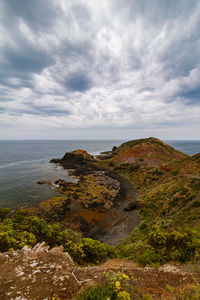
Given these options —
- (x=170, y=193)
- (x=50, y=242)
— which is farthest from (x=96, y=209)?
(x=50, y=242)

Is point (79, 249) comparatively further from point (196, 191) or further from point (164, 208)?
point (196, 191)

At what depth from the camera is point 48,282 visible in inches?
213

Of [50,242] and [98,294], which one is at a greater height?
[98,294]

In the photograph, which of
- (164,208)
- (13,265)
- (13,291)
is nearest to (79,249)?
(13,265)

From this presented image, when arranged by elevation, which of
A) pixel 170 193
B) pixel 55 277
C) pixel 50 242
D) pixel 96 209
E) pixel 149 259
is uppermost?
pixel 55 277

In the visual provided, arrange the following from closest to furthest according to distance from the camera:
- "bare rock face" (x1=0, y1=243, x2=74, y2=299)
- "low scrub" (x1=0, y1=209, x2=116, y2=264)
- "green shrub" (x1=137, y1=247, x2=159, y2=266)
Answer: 1. "bare rock face" (x1=0, y1=243, x2=74, y2=299)
2. "low scrub" (x1=0, y1=209, x2=116, y2=264)
3. "green shrub" (x1=137, y1=247, x2=159, y2=266)

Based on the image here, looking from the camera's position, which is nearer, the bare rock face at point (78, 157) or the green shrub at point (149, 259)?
the green shrub at point (149, 259)

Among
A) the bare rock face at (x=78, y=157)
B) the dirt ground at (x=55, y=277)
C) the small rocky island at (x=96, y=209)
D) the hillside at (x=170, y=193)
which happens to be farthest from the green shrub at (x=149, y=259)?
the bare rock face at (x=78, y=157)

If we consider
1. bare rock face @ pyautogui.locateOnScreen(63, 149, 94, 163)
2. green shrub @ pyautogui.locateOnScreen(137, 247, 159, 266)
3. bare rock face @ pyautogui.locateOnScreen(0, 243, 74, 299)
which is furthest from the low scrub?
bare rock face @ pyautogui.locateOnScreen(63, 149, 94, 163)

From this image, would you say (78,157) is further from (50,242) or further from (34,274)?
(34,274)

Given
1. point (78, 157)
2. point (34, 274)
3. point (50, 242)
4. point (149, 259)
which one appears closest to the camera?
point (34, 274)

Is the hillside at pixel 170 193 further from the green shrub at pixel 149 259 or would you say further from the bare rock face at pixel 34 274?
the bare rock face at pixel 34 274

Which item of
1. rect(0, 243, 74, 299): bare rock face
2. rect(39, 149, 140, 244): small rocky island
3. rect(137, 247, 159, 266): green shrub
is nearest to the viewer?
rect(0, 243, 74, 299): bare rock face

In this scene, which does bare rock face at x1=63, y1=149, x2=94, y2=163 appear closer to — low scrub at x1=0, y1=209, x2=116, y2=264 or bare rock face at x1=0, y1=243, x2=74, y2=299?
low scrub at x1=0, y1=209, x2=116, y2=264
